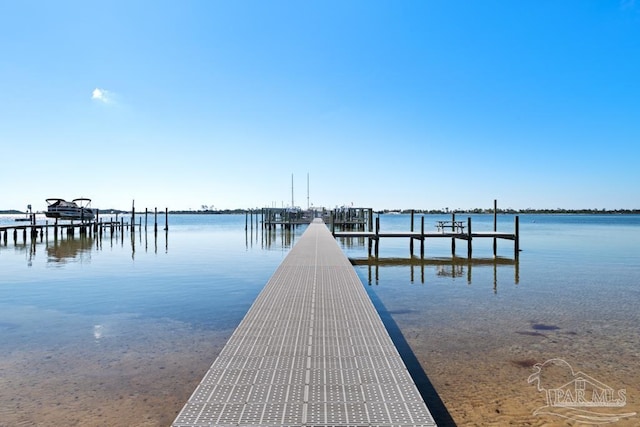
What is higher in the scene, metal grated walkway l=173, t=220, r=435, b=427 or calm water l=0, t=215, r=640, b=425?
metal grated walkway l=173, t=220, r=435, b=427

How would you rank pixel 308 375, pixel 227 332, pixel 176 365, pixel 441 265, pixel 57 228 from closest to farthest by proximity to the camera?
1. pixel 308 375
2. pixel 176 365
3. pixel 227 332
4. pixel 441 265
5. pixel 57 228

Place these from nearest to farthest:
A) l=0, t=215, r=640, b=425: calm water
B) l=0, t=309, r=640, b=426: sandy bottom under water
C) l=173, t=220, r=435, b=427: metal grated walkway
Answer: l=173, t=220, r=435, b=427: metal grated walkway, l=0, t=309, r=640, b=426: sandy bottom under water, l=0, t=215, r=640, b=425: calm water

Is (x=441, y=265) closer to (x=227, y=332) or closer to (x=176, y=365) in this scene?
(x=227, y=332)

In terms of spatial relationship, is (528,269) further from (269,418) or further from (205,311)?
(269,418)

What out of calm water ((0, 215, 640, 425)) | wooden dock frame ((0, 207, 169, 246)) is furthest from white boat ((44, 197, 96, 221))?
calm water ((0, 215, 640, 425))

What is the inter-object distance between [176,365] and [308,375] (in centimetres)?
297

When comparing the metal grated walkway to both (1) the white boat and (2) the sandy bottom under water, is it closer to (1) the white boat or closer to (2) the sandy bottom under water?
(2) the sandy bottom under water

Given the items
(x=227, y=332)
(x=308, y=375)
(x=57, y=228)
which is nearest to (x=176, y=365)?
(x=227, y=332)

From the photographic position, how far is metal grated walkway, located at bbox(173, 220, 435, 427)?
3.44m

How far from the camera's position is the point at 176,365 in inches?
246

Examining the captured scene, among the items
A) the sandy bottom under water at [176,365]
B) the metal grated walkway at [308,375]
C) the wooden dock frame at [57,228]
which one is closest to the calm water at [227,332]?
the sandy bottom under water at [176,365]

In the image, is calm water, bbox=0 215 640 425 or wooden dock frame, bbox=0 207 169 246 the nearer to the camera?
calm water, bbox=0 215 640 425

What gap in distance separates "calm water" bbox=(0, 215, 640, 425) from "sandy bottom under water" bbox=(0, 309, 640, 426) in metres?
0.02

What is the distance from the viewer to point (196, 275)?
589 inches
